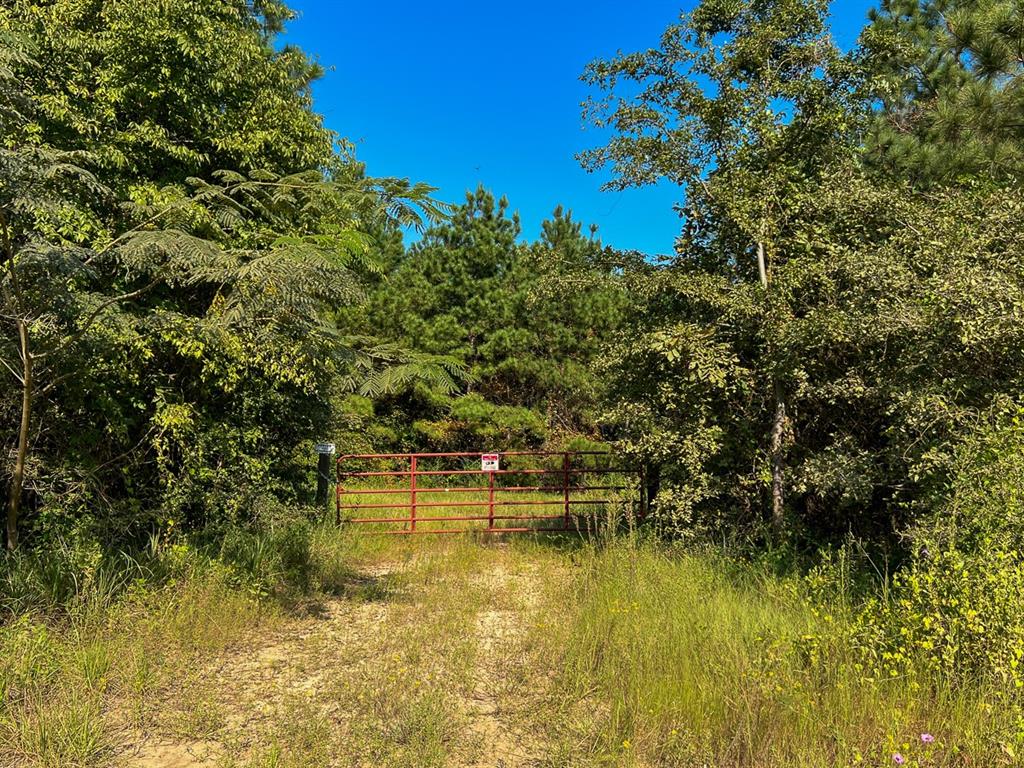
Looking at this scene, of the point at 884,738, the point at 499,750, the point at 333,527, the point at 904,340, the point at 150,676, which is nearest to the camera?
the point at 884,738

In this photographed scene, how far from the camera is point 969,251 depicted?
518 centimetres

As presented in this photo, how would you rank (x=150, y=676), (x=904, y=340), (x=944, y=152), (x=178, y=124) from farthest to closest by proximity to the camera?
1. (x=944, y=152)
2. (x=178, y=124)
3. (x=904, y=340)
4. (x=150, y=676)

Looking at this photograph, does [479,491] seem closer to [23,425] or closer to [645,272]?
[645,272]

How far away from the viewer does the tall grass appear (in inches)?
116

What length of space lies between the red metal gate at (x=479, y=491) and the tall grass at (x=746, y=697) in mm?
2410

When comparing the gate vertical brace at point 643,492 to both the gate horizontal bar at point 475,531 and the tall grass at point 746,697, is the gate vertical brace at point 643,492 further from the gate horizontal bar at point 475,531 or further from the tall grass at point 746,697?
the tall grass at point 746,697

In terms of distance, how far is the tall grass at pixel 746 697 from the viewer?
2.95 meters

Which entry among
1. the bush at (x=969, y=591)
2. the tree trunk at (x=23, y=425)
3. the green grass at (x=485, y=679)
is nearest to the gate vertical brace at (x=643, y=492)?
the green grass at (x=485, y=679)

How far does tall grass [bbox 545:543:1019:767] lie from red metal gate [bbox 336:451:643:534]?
2.41 m

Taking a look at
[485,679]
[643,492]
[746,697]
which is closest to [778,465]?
[643,492]

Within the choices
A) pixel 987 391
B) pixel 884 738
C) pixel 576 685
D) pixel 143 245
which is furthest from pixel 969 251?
pixel 143 245

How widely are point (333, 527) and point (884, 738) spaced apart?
21.7 ft

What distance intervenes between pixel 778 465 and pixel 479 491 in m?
6.25

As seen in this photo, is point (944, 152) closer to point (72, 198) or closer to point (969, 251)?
point (969, 251)
